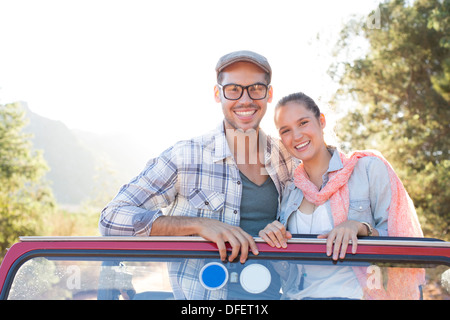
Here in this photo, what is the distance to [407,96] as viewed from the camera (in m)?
11.8

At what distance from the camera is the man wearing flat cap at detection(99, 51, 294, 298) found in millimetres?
2621

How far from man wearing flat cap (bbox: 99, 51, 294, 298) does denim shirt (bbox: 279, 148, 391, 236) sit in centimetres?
30

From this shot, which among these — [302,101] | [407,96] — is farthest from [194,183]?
[407,96]

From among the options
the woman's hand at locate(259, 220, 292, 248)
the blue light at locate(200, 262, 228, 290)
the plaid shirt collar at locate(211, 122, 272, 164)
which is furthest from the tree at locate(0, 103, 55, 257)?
the woman's hand at locate(259, 220, 292, 248)

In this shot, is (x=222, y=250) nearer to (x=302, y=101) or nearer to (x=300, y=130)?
(x=300, y=130)

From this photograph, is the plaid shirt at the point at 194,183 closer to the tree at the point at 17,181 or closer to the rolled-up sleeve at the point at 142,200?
the rolled-up sleeve at the point at 142,200

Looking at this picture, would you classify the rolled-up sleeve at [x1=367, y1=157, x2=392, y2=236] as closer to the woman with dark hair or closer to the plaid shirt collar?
the woman with dark hair

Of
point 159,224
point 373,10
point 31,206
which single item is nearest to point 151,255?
point 159,224

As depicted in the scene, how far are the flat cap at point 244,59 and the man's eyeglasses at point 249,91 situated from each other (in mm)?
147

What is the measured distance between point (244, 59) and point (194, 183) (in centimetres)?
91

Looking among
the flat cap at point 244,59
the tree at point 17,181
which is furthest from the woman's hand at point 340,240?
the tree at point 17,181

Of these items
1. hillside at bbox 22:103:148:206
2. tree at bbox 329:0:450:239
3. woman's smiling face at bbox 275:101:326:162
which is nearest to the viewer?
woman's smiling face at bbox 275:101:326:162

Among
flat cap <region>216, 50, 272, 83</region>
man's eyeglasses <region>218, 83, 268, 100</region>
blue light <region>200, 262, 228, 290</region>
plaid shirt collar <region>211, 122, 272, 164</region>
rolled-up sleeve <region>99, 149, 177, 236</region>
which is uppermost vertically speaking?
flat cap <region>216, 50, 272, 83</region>
